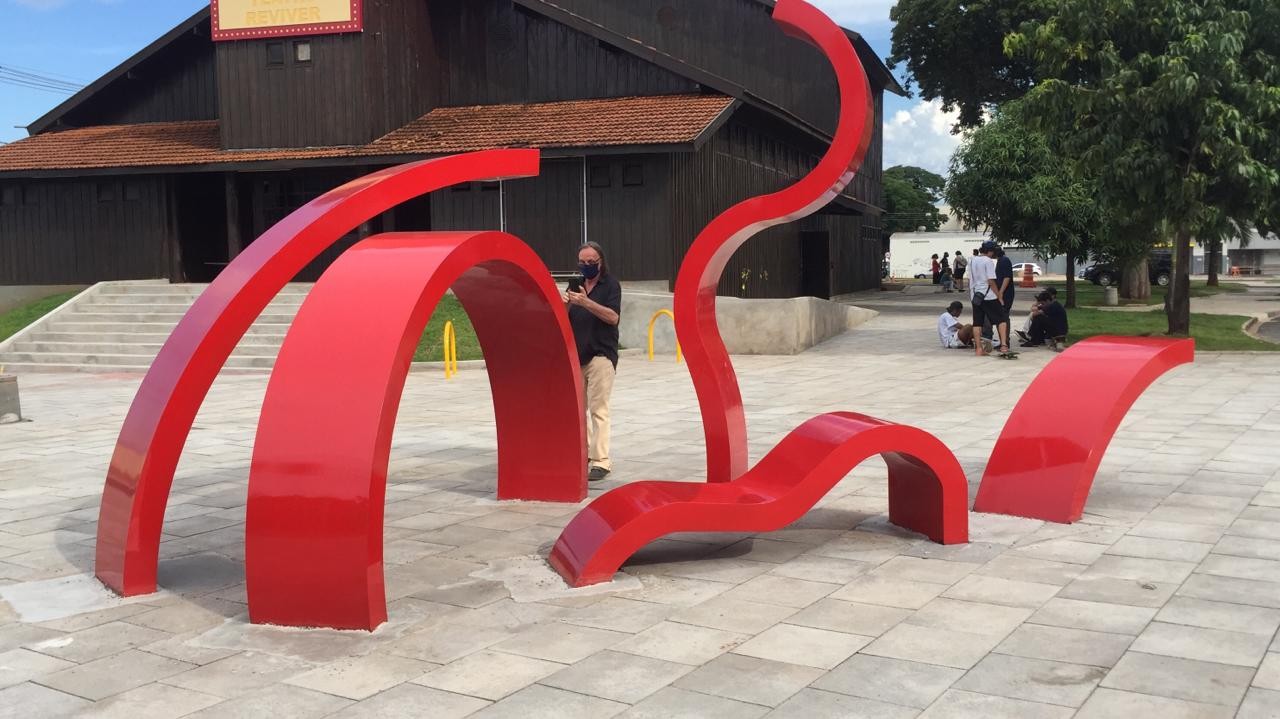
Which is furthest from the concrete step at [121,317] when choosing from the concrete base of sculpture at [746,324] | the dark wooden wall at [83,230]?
the concrete base of sculpture at [746,324]

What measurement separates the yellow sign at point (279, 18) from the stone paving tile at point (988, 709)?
2243cm

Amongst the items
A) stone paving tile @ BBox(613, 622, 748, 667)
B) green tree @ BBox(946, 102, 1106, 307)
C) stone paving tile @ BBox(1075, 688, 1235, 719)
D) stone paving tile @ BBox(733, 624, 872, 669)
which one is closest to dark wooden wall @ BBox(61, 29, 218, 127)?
green tree @ BBox(946, 102, 1106, 307)

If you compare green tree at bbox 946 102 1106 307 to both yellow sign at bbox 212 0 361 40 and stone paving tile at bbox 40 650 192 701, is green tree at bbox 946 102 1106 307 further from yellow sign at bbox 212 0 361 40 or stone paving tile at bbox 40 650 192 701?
stone paving tile at bbox 40 650 192 701

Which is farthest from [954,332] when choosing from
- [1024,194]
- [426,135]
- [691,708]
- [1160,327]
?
[691,708]

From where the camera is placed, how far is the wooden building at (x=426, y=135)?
2325 cm

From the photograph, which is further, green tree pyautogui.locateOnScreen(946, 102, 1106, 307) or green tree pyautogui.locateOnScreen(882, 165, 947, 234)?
green tree pyautogui.locateOnScreen(882, 165, 947, 234)

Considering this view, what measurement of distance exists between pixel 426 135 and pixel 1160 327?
15576mm

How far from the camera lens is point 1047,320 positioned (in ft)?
63.9

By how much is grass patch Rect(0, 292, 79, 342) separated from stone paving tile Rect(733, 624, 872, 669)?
21889 millimetres

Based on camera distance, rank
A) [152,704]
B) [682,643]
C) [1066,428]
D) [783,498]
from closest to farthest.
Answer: [152,704] < [682,643] < [783,498] < [1066,428]

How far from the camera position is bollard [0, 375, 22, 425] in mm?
13180

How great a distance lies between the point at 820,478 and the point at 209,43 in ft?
83.7

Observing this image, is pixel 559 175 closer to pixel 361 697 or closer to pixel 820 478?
pixel 820 478

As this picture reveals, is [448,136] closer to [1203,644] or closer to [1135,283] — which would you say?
[1203,644]
